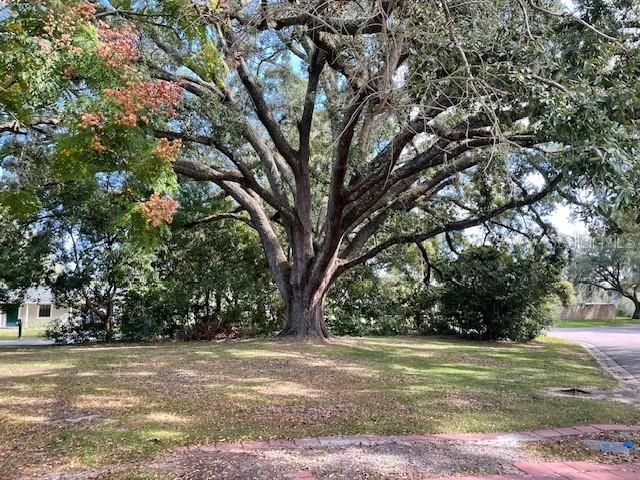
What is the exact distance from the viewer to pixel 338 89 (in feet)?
47.0


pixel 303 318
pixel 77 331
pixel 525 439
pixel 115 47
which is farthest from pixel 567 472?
pixel 77 331

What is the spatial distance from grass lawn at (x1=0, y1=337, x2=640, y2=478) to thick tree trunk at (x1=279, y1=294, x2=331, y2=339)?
3.47 meters

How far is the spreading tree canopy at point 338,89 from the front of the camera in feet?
17.5

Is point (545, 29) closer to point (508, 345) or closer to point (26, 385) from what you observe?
point (26, 385)

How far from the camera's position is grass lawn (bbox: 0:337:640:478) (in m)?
4.73

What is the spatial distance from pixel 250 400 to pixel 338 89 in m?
10.0

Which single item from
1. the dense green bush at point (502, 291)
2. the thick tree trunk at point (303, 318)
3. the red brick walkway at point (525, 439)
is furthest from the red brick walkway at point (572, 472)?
the dense green bush at point (502, 291)

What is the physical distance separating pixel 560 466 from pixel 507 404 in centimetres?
227

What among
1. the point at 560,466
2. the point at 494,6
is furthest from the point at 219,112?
the point at 560,466

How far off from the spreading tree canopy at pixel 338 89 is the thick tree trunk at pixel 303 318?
79cm

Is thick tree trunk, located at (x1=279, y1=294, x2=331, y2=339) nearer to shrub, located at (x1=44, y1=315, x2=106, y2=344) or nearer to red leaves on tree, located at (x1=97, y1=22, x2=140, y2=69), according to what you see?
shrub, located at (x1=44, y1=315, x2=106, y2=344)

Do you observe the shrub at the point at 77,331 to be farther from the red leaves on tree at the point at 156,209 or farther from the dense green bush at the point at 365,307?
the red leaves on tree at the point at 156,209

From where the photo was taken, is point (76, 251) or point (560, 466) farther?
point (76, 251)

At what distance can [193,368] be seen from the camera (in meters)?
8.94
